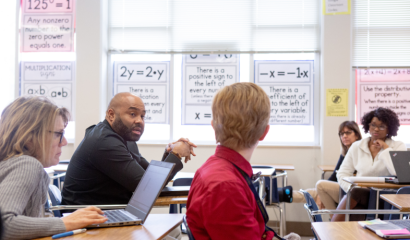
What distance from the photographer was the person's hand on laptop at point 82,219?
129 cm

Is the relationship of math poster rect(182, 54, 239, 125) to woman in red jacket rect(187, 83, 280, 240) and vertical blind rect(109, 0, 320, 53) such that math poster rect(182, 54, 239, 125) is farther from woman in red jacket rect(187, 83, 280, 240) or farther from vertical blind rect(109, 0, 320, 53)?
woman in red jacket rect(187, 83, 280, 240)

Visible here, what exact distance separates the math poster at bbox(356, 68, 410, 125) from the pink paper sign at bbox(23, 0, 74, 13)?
14.1 ft

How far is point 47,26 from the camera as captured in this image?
5.21 m

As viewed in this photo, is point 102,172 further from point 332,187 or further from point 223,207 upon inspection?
point 332,187

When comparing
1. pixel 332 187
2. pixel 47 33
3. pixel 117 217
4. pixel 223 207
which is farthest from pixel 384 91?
pixel 47 33

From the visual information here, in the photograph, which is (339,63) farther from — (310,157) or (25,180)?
(25,180)

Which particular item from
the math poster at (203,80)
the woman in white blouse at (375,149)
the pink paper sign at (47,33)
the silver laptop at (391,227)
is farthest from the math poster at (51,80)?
the silver laptop at (391,227)

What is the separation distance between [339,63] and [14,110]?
420 cm

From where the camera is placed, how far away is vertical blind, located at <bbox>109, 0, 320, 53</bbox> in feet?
16.3

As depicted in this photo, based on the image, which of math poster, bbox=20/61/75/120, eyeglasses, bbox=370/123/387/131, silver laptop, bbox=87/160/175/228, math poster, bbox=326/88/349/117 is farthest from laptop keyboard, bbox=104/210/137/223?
math poster, bbox=20/61/75/120

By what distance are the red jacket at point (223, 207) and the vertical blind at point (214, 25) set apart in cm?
418

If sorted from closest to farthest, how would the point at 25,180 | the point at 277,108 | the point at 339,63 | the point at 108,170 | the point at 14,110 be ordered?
the point at 25,180 < the point at 14,110 < the point at 108,170 < the point at 339,63 < the point at 277,108

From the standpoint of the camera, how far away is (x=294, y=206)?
4.70 meters

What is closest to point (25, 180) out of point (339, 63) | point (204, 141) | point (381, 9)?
point (204, 141)
